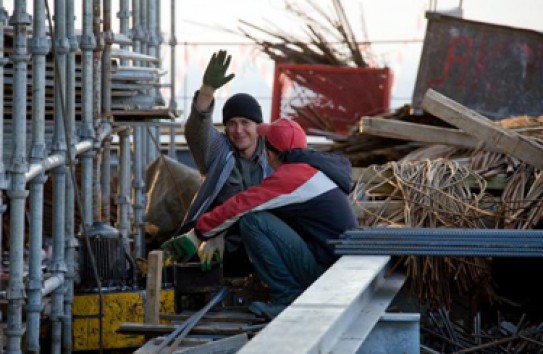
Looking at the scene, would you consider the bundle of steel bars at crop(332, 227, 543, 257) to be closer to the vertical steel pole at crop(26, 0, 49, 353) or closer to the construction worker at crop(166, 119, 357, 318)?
the construction worker at crop(166, 119, 357, 318)

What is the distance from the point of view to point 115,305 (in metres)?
13.2

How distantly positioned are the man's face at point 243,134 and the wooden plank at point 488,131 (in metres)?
2.83

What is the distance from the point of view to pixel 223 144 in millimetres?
12422

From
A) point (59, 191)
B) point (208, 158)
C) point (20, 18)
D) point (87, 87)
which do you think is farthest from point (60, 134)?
point (20, 18)

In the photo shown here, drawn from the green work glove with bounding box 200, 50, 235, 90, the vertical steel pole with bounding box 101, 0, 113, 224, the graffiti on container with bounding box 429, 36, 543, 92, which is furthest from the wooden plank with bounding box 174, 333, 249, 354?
the graffiti on container with bounding box 429, 36, 543, 92

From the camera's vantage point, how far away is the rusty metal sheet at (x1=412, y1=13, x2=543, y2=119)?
23656 mm

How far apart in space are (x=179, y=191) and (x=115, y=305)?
444 centimetres

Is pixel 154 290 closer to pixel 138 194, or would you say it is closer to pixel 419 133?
pixel 419 133

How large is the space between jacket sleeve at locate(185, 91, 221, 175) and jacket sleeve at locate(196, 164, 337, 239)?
38.8 inches

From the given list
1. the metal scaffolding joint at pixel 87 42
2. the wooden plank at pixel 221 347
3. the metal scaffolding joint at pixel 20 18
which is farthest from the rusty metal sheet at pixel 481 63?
the wooden plank at pixel 221 347

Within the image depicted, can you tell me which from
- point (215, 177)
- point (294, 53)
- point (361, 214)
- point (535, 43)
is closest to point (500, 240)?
point (215, 177)

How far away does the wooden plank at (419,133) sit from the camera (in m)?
16.2

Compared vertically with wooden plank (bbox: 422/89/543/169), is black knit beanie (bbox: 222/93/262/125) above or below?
above

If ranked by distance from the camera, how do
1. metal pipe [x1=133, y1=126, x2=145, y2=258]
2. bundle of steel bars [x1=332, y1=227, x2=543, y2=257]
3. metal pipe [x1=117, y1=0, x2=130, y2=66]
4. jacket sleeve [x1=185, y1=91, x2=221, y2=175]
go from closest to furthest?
bundle of steel bars [x1=332, y1=227, x2=543, y2=257] → jacket sleeve [x1=185, y1=91, x2=221, y2=175] → metal pipe [x1=133, y1=126, x2=145, y2=258] → metal pipe [x1=117, y1=0, x2=130, y2=66]
